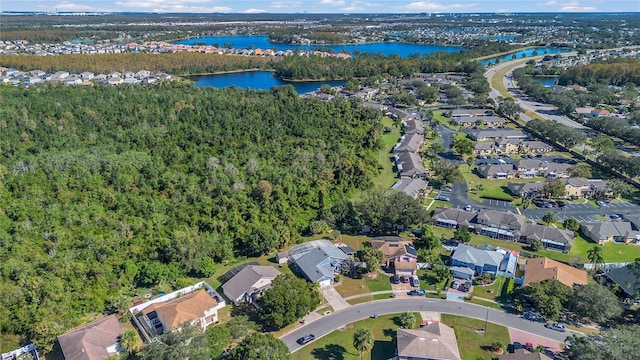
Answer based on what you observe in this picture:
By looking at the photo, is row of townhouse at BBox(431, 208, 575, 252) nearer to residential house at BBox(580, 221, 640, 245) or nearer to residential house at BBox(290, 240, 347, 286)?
residential house at BBox(580, 221, 640, 245)

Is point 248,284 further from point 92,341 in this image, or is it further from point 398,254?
point 398,254

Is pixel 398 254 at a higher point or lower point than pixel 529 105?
lower

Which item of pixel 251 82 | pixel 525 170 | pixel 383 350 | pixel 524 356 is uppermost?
pixel 251 82

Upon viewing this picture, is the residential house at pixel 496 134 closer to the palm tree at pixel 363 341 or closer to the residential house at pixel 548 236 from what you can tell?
the residential house at pixel 548 236

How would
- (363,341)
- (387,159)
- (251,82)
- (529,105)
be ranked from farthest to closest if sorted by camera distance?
(251,82), (529,105), (387,159), (363,341)

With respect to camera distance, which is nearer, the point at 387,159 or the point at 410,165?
the point at 410,165

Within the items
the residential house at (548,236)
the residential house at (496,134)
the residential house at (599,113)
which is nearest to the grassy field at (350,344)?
the residential house at (548,236)

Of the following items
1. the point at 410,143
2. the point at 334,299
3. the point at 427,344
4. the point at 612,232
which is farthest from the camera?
the point at 410,143

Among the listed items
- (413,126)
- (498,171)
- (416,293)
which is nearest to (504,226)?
(416,293)
